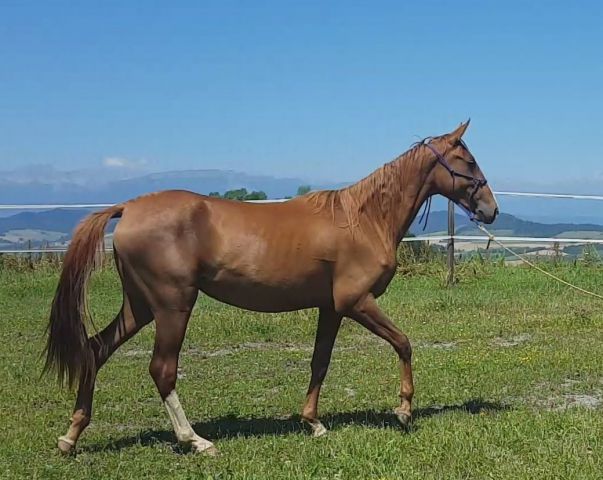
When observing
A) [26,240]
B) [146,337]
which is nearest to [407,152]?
[146,337]

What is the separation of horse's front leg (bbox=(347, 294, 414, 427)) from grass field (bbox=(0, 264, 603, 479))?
0.20 meters

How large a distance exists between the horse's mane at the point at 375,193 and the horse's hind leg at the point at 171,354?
4.28ft

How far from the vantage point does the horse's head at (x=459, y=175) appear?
20.2 feet

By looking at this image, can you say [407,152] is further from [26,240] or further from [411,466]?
[26,240]

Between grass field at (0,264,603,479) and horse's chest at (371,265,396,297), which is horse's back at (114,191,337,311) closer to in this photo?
horse's chest at (371,265,396,297)

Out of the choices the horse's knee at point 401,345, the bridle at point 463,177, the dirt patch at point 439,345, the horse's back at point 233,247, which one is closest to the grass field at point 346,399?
the dirt patch at point 439,345

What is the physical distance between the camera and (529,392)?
7047 millimetres

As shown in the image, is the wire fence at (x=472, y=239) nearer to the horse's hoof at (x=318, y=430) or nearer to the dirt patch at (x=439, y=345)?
the dirt patch at (x=439, y=345)

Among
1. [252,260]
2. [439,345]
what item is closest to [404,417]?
[252,260]

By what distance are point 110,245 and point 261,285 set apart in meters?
1.16

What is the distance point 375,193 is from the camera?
19.8 feet

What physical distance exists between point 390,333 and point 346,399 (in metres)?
1.42

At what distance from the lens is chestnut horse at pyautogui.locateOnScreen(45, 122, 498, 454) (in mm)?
5363

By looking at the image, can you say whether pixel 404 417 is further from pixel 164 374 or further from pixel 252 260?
pixel 164 374
